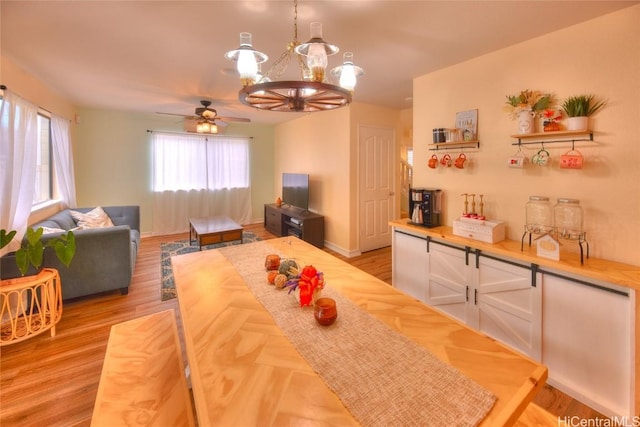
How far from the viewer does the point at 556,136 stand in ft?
6.74

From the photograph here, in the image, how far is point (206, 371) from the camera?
0.95 metres

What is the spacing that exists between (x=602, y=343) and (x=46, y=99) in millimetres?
5761

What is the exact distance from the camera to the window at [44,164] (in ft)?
12.2

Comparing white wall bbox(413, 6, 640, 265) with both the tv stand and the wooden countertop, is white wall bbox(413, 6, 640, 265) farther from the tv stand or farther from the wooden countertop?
the tv stand

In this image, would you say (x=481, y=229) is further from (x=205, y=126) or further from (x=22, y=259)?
(x=205, y=126)

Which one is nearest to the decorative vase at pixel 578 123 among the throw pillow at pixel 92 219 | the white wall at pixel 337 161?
the white wall at pixel 337 161

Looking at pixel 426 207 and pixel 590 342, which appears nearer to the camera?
pixel 590 342

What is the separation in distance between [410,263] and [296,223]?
2.50m

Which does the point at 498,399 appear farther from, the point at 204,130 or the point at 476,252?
the point at 204,130

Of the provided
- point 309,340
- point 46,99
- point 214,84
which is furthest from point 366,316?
point 46,99

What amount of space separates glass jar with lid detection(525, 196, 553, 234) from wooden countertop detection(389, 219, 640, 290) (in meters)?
0.15

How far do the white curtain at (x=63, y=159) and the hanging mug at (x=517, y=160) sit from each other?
525 centimetres

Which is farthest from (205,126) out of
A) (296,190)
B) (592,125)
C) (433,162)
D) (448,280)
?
(592,125)

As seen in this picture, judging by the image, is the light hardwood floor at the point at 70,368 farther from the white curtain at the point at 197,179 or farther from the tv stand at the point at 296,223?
the white curtain at the point at 197,179
